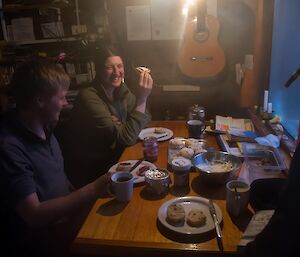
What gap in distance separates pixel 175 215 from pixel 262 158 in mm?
664

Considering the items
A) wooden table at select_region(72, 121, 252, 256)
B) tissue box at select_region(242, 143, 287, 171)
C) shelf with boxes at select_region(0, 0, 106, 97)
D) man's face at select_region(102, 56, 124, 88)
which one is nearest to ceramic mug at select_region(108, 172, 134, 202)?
wooden table at select_region(72, 121, 252, 256)

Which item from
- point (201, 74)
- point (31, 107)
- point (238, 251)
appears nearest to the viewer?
point (238, 251)

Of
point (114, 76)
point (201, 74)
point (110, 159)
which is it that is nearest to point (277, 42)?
point (201, 74)

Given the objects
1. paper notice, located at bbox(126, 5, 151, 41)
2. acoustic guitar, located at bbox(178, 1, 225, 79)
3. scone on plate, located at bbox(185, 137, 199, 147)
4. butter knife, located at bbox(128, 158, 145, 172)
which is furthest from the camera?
paper notice, located at bbox(126, 5, 151, 41)

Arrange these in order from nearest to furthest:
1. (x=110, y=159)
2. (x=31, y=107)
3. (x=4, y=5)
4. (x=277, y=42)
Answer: (x=31, y=107) < (x=110, y=159) < (x=277, y=42) < (x=4, y=5)

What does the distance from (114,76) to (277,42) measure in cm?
120

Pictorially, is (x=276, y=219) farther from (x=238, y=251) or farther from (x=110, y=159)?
(x=110, y=159)

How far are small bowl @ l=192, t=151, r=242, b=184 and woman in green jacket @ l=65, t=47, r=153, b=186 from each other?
539mm

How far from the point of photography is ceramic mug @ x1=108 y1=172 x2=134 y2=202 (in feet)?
3.98

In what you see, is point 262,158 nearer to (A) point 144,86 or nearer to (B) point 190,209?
(B) point 190,209

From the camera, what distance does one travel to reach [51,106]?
4.43 feet

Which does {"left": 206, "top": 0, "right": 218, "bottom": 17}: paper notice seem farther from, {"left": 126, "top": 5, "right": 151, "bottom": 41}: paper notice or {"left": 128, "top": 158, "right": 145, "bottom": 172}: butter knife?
{"left": 128, "top": 158, "right": 145, "bottom": 172}: butter knife

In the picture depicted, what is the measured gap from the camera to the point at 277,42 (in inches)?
89.3

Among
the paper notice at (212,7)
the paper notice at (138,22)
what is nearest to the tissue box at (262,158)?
the paper notice at (212,7)
